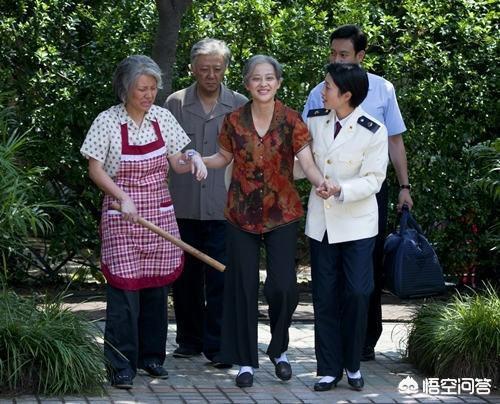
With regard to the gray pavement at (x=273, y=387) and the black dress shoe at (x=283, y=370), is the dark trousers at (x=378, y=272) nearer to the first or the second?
the gray pavement at (x=273, y=387)

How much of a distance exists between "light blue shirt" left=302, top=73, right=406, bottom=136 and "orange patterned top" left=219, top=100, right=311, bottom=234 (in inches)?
23.5

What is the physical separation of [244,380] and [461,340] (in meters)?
1.27

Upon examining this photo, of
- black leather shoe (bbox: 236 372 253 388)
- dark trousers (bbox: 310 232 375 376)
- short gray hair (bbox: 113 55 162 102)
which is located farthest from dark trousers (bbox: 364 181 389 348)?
short gray hair (bbox: 113 55 162 102)

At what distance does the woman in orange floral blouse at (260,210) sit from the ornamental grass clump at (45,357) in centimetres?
86

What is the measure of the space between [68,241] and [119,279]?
313cm

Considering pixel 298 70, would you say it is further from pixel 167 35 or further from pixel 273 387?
pixel 273 387

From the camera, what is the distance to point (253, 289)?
7.08m

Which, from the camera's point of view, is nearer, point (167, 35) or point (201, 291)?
point (201, 291)

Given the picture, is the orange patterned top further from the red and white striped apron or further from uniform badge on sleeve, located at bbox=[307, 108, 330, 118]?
the red and white striped apron

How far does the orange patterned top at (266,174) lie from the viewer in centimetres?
700

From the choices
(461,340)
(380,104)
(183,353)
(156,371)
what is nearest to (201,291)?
(183,353)

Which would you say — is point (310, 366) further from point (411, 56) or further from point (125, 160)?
point (411, 56)

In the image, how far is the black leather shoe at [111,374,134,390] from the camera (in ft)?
22.6

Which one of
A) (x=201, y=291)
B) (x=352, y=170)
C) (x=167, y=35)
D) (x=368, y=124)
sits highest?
(x=167, y=35)
